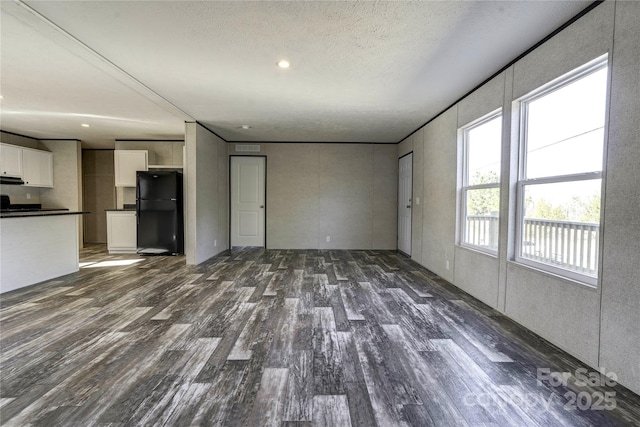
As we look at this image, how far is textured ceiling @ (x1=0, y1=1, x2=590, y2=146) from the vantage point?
2.10 meters

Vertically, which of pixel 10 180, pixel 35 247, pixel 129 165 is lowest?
pixel 35 247

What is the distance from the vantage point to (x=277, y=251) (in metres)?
6.54

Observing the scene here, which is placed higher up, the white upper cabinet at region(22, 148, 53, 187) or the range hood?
the white upper cabinet at region(22, 148, 53, 187)

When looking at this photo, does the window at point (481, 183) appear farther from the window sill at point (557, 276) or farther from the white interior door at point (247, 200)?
the white interior door at point (247, 200)

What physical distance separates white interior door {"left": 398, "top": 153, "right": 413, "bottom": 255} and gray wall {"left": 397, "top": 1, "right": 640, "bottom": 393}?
2.46 meters

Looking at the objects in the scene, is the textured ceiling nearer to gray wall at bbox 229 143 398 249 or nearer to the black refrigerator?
the black refrigerator

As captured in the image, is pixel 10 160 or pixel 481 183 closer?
pixel 481 183

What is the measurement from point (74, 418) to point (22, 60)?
11.1ft

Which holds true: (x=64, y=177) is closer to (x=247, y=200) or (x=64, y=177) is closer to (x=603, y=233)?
(x=247, y=200)

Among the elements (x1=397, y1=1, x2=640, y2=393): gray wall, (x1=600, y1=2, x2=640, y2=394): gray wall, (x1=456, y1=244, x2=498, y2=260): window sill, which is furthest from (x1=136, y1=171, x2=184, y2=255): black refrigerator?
(x1=600, y1=2, x2=640, y2=394): gray wall

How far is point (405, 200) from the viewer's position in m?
6.24

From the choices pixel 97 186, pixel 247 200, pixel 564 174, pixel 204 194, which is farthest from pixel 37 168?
pixel 564 174

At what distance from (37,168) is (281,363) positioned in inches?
293

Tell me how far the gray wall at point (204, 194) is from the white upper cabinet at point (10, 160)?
12.2 feet
